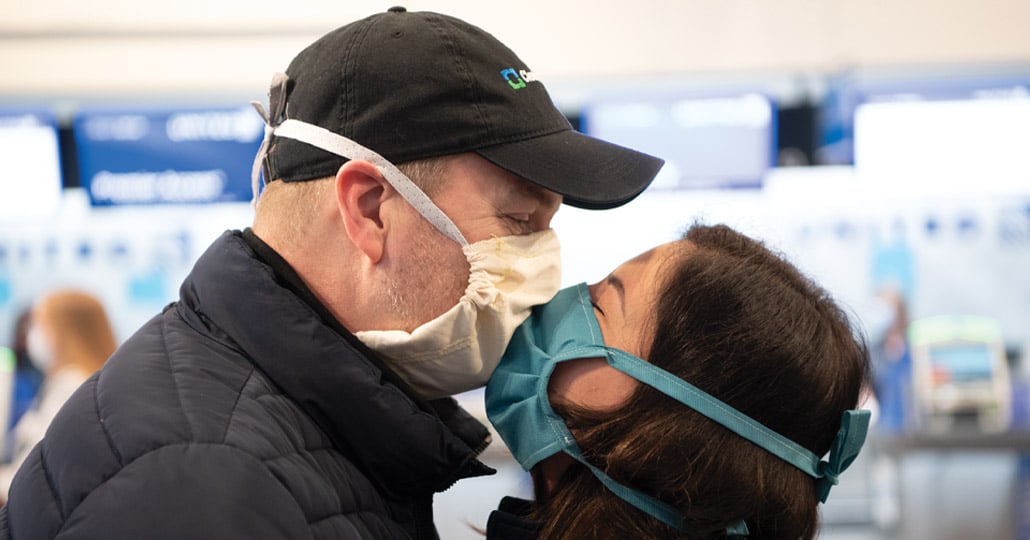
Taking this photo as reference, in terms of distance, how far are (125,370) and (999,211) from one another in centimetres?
638

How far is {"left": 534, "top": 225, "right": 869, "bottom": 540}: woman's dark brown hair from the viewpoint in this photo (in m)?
1.47

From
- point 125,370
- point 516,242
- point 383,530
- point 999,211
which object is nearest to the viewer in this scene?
point 125,370

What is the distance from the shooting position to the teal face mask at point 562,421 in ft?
4.87

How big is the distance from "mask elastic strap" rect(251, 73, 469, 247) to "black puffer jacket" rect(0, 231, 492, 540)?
17cm

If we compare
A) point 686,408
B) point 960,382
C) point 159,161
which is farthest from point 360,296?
point 960,382

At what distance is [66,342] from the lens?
4.52 m

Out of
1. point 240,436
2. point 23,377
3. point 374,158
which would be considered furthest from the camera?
point 23,377

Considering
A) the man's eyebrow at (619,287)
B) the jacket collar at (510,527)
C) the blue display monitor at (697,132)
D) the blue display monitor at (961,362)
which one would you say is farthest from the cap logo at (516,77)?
the blue display monitor at (961,362)

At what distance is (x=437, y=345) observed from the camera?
1427 millimetres

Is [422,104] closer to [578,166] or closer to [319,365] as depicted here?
[578,166]

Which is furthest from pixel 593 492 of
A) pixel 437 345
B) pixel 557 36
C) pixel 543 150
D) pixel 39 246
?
pixel 39 246

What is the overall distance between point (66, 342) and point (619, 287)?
374 centimetres

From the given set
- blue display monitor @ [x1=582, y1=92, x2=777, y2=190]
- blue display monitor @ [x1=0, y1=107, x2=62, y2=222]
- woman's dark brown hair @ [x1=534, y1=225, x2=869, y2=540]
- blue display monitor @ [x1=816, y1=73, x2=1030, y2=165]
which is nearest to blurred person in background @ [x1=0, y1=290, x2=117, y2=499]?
blue display monitor @ [x1=0, y1=107, x2=62, y2=222]

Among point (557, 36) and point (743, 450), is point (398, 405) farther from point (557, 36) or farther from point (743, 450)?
point (557, 36)
